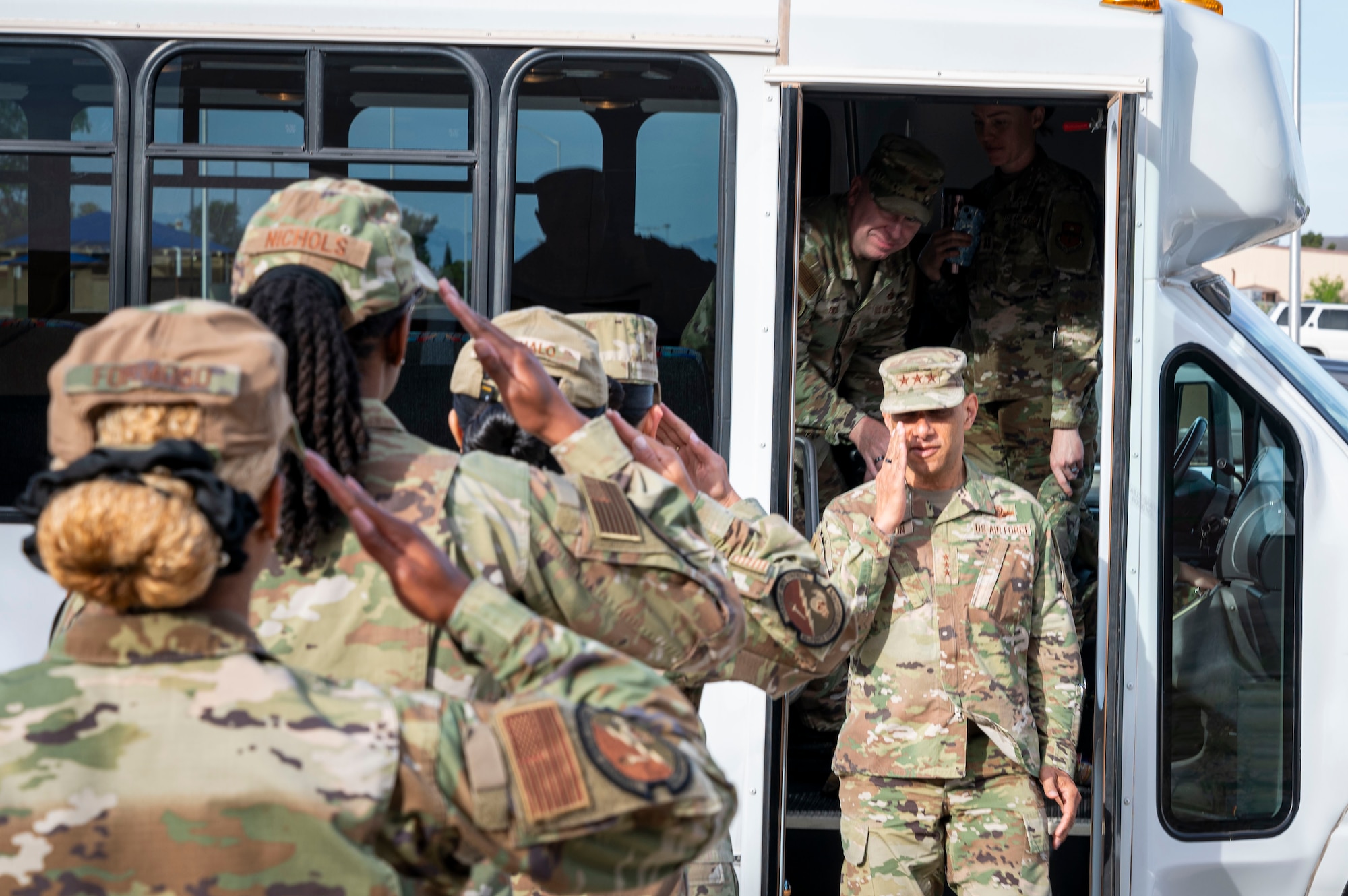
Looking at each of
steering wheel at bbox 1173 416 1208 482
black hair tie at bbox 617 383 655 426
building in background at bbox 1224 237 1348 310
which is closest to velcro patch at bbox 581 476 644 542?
black hair tie at bbox 617 383 655 426

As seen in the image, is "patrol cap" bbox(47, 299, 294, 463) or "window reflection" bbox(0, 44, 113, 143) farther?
"window reflection" bbox(0, 44, 113, 143)

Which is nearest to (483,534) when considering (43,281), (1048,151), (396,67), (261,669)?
(261,669)

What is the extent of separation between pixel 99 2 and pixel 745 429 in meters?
1.80

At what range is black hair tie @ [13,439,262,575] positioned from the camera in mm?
1147

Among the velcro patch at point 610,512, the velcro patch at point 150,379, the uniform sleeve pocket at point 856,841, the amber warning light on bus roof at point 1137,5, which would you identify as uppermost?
the amber warning light on bus roof at point 1137,5

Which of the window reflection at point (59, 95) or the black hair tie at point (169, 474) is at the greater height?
the window reflection at point (59, 95)

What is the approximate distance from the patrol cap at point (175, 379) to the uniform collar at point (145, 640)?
0.15 m

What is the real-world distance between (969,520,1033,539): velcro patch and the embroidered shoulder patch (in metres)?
2.24

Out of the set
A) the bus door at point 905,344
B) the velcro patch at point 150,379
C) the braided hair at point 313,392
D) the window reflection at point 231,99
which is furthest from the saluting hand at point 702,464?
the velcro patch at point 150,379

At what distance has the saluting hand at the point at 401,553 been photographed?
1.29 meters

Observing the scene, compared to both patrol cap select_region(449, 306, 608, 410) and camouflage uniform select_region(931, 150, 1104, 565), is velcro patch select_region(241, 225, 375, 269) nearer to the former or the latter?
patrol cap select_region(449, 306, 608, 410)

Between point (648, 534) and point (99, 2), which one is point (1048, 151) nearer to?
point (99, 2)

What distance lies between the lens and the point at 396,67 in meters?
3.10

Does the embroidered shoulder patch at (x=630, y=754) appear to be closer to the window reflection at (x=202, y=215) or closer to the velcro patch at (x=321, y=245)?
the velcro patch at (x=321, y=245)
